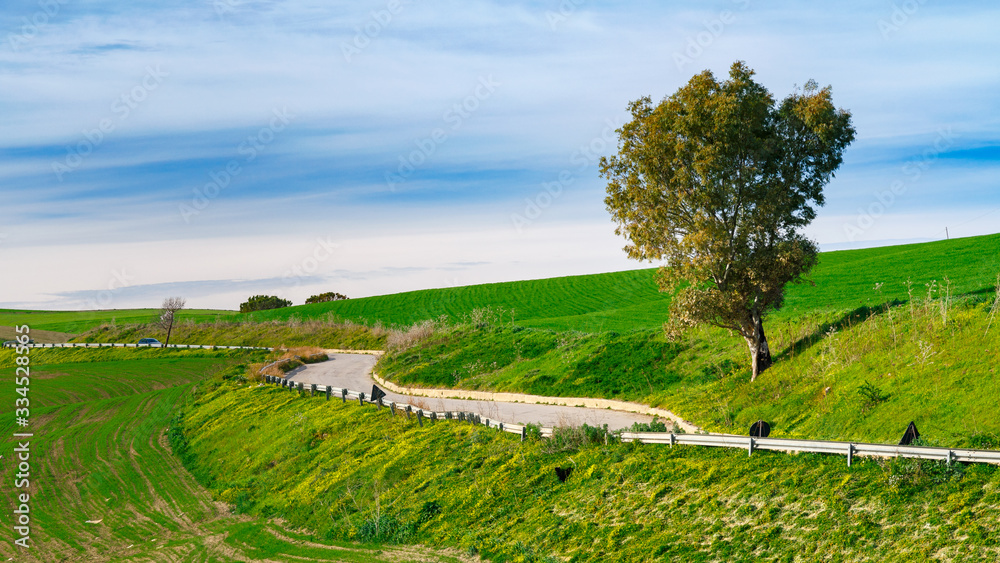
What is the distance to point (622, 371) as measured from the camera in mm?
34938

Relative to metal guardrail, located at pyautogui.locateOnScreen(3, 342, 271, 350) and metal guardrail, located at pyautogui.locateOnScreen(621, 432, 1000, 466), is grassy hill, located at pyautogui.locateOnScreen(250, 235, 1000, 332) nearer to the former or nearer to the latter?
metal guardrail, located at pyautogui.locateOnScreen(621, 432, 1000, 466)

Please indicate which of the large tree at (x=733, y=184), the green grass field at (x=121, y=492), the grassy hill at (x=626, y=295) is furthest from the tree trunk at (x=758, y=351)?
the green grass field at (x=121, y=492)

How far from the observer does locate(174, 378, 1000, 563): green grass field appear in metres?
15.0

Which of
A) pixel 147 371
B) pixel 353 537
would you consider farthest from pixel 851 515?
pixel 147 371

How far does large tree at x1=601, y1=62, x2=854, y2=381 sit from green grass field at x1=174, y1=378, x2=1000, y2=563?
9131mm

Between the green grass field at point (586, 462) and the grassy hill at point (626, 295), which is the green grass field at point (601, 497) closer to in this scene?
the green grass field at point (586, 462)

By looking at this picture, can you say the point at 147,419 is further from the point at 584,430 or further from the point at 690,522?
the point at 690,522

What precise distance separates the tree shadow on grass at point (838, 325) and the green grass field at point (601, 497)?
10.3 m

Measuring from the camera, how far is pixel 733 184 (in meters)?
28.0

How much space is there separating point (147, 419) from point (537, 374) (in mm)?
23535

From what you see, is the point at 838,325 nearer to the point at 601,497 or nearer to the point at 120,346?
the point at 601,497

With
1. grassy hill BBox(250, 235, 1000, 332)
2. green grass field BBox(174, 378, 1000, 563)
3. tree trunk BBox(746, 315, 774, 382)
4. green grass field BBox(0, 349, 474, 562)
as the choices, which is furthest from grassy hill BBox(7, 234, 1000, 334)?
green grass field BBox(0, 349, 474, 562)

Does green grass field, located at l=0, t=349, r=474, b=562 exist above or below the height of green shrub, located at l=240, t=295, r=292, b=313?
below

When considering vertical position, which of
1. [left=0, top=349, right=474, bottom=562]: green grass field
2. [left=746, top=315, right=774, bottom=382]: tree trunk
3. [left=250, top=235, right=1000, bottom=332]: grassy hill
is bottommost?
[left=0, top=349, right=474, bottom=562]: green grass field
